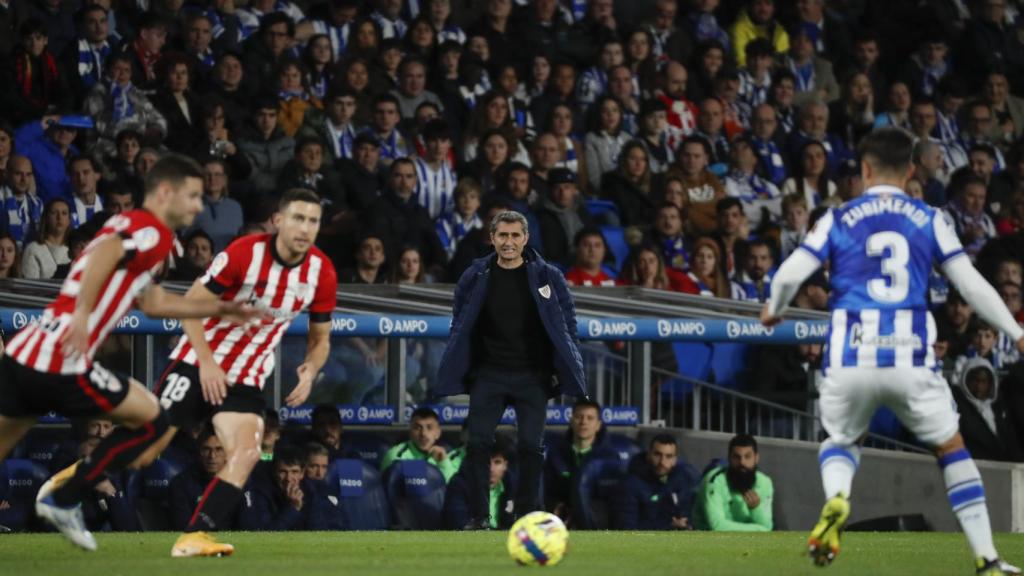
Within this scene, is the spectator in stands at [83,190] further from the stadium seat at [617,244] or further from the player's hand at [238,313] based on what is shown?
the player's hand at [238,313]

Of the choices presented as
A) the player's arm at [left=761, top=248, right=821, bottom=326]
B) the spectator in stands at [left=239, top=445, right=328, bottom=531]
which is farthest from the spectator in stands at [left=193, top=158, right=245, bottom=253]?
the player's arm at [left=761, top=248, right=821, bottom=326]

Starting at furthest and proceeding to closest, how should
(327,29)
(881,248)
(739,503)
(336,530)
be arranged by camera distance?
(327,29) → (739,503) → (336,530) → (881,248)

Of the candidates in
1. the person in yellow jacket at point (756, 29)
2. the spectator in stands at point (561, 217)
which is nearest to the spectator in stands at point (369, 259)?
the spectator in stands at point (561, 217)

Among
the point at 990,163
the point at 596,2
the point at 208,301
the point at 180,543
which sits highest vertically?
the point at 596,2

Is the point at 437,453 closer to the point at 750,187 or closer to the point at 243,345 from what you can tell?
the point at 243,345

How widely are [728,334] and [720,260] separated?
2597 mm

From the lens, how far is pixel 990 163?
19547 millimetres

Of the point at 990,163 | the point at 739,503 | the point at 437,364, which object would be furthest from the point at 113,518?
the point at 990,163

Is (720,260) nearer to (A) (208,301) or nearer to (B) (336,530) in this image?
(B) (336,530)

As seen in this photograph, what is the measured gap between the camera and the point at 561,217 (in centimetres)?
1647

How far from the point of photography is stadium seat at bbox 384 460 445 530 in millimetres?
13055

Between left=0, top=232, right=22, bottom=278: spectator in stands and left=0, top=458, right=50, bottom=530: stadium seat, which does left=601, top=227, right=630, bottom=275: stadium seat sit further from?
left=0, top=458, right=50, bottom=530: stadium seat

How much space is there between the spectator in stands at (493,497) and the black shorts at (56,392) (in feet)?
15.1

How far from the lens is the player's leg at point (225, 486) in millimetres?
8836
